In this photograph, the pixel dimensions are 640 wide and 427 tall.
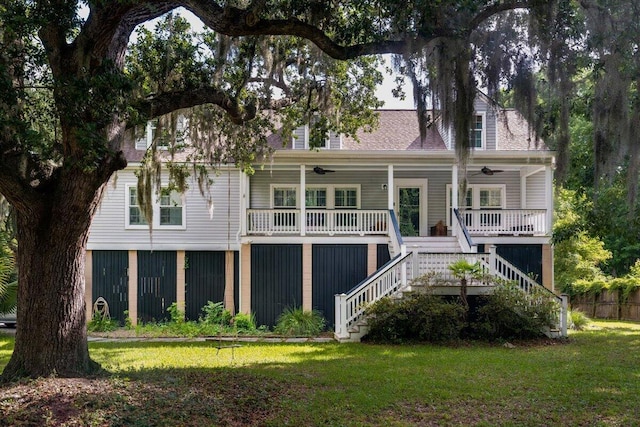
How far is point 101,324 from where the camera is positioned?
15930 millimetres

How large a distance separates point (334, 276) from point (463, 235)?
3524mm

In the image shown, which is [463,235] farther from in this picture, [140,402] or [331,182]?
[140,402]

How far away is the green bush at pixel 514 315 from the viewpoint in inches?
489

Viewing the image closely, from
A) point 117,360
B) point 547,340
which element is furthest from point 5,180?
point 547,340

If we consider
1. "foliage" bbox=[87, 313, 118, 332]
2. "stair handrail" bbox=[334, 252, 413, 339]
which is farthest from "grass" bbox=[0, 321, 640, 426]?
"foliage" bbox=[87, 313, 118, 332]

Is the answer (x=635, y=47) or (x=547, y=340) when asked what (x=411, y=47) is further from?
(x=547, y=340)

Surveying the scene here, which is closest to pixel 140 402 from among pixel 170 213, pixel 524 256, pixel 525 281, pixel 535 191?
pixel 525 281

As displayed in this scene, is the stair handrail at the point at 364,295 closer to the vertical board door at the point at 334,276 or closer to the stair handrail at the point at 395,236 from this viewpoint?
the stair handrail at the point at 395,236

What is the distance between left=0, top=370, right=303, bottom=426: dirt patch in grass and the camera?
5.91 m

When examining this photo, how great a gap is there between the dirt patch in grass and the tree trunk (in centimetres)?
42

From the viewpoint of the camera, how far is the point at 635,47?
780 cm

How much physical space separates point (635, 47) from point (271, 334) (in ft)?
32.5

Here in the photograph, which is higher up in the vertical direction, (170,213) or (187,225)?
(170,213)

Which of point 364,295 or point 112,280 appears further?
point 112,280
